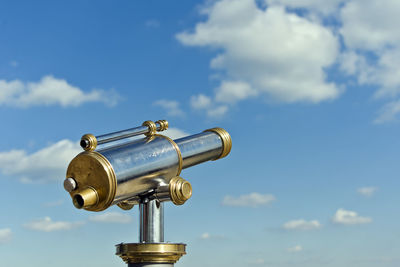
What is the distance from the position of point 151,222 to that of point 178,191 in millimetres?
620

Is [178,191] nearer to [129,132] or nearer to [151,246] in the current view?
[151,246]

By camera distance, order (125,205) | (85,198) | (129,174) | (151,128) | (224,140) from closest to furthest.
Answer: (85,198) → (129,174) → (125,205) → (151,128) → (224,140)

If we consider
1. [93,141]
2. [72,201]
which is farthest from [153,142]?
[72,201]

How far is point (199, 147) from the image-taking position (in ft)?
25.3

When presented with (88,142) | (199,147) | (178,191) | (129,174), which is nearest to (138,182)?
(129,174)

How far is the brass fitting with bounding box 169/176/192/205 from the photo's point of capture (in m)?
6.37

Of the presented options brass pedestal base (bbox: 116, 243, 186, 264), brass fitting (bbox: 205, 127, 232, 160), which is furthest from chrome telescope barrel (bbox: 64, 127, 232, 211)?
brass fitting (bbox: 205, 127, 232, 160)

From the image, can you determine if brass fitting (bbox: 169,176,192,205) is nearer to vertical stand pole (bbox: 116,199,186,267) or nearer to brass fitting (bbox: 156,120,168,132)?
vertical stand pole (bbox: 116,199,186,267)

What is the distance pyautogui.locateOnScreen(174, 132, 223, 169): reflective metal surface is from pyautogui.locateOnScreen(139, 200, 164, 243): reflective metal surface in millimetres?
869

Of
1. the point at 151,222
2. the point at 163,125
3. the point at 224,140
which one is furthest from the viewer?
the point at 224,140

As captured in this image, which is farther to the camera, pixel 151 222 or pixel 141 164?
pixel 151 222

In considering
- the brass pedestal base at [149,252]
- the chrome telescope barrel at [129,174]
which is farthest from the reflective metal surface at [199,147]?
the brass pedestal base at [149,252]

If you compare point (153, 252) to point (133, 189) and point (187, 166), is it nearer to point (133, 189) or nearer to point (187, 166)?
point (133, 189)

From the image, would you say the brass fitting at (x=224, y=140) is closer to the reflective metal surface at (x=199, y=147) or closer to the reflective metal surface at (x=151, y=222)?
the reflective metal surface at (x=199, y=147)
